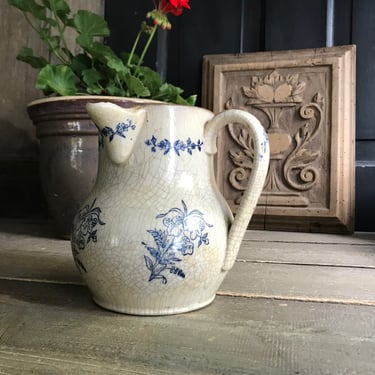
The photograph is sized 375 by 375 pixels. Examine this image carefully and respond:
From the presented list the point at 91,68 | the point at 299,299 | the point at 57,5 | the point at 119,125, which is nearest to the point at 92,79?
the point at 91,68

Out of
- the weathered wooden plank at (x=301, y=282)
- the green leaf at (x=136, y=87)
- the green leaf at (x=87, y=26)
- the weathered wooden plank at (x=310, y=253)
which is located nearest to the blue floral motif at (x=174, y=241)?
the weathered wooden plank at (x=301, y=282)

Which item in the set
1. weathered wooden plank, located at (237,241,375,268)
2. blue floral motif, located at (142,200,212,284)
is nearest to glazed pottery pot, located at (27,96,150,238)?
weathered wooden plank, located at (237,241,375,268)

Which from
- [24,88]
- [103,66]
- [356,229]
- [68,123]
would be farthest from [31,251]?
[356,229]

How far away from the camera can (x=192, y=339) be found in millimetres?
331

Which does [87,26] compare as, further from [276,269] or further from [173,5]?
[276,269]

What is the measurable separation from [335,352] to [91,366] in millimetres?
163

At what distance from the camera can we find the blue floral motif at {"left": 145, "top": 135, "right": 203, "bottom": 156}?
1.28 feet

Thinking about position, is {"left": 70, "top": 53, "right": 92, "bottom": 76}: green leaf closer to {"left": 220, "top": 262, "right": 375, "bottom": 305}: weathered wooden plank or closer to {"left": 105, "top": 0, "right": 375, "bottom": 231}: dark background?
{"left": 105, "top": 0, "right": 375, "bottom": 231}: dark background

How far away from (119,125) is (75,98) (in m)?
0.34

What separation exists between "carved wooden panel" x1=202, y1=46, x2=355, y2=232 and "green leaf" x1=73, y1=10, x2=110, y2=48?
0.30 m

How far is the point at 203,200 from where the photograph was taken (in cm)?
40

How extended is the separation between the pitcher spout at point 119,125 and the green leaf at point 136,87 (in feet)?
1.05

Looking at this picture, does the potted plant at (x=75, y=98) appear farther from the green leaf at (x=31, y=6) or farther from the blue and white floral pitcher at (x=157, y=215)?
the blue and white floral pitcher at (x=157, y=215)

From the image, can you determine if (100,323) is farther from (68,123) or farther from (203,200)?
(68,123)
